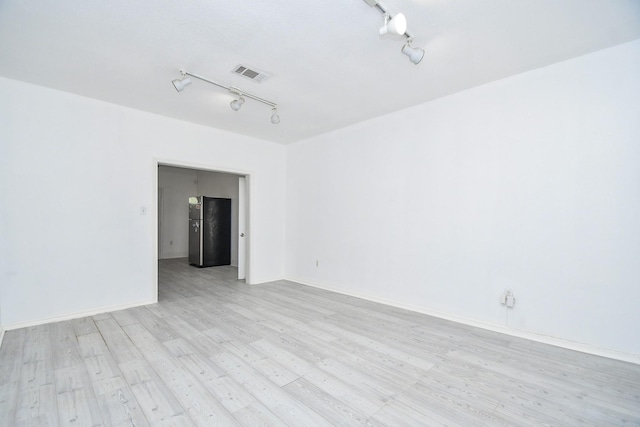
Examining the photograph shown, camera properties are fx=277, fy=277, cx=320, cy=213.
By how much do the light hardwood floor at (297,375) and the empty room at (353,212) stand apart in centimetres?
2

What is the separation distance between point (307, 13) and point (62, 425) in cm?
308

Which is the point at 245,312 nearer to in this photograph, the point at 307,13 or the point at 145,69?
the point at 145,69

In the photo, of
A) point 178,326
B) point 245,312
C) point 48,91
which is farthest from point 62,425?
point 48,91

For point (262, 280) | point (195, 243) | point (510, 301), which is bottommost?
point (262, 280)

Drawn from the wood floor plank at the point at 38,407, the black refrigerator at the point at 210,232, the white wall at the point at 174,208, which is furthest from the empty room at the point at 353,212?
the white wall at the point at 174,208

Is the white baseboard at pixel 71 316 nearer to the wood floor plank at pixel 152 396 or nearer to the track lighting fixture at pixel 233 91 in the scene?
the wood floor plank at pixel 152 396

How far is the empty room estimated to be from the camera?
195cm

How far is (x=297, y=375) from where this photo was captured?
2.17m

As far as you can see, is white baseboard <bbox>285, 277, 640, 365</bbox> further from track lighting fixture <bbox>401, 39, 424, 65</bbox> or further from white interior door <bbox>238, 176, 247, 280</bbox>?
track lighting fixture <bbox>401, 39, 424, 65</bbox>

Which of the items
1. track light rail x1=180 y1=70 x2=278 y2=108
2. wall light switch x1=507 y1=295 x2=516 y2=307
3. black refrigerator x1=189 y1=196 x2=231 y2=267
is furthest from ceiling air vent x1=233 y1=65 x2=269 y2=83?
black refrigerator x1=189 y1=196 x2=231 y2=267

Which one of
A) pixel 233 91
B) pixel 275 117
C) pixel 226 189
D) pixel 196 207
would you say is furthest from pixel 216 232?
pixel 233 91

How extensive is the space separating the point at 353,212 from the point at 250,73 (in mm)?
2533

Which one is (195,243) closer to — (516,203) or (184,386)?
(184,386)

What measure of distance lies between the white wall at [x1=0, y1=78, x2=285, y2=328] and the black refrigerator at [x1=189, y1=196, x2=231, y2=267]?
2.74 meters
